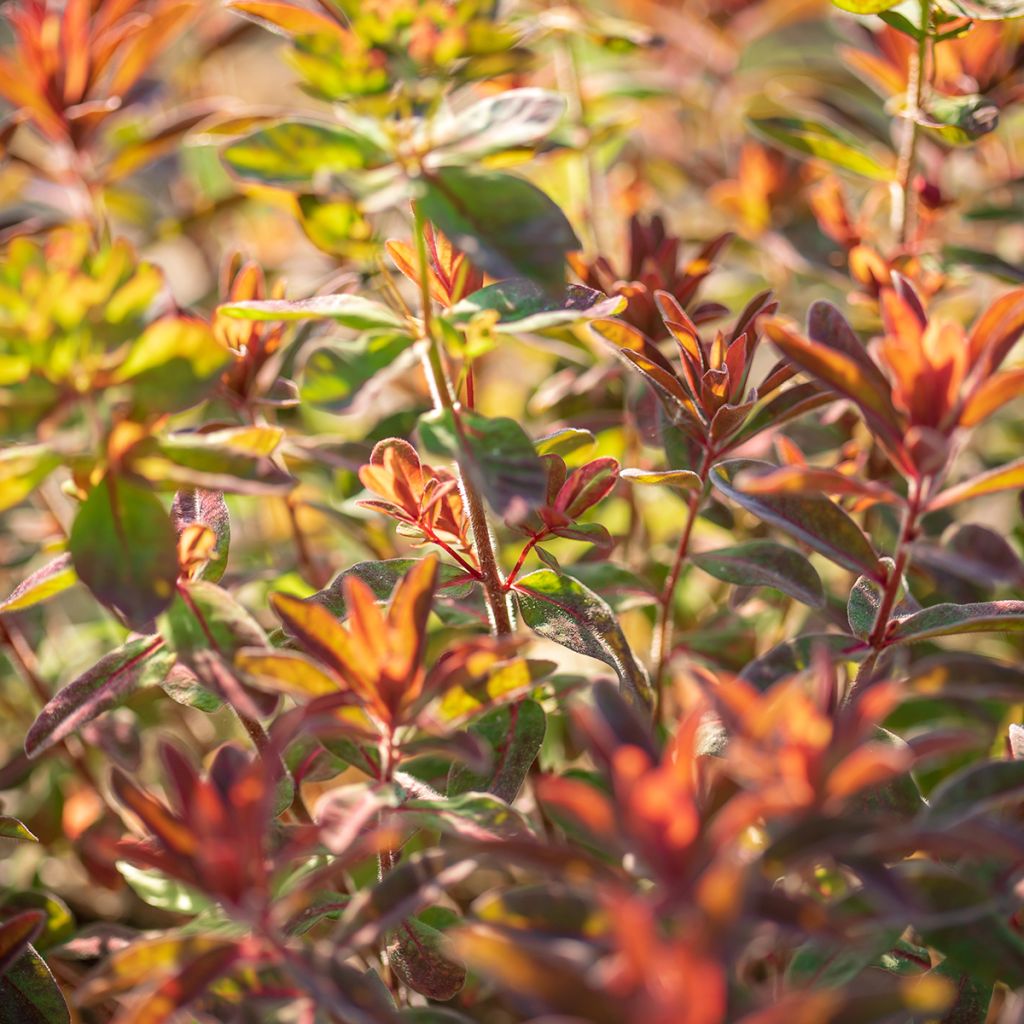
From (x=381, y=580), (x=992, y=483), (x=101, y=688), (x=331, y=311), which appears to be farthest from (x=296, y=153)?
(x=992, y=483)

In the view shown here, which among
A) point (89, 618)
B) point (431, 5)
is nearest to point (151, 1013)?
point (431, 5)

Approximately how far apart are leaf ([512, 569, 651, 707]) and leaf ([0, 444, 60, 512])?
1.34 feet

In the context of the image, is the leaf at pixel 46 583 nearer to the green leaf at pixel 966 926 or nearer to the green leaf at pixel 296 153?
the green leaf at pixel 296 153

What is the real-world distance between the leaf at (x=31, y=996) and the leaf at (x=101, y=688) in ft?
0.71

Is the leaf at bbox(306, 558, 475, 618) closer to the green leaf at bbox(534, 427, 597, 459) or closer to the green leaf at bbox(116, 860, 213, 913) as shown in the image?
the green leaf at bbox(534, 427, 597, 459)

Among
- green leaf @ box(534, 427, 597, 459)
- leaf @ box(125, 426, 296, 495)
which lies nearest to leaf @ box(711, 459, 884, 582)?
green leaf @ box(534, 427, 597, 459)

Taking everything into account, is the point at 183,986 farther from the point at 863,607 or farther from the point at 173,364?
the point at 863,607

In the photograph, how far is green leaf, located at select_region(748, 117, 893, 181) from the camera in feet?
4.34

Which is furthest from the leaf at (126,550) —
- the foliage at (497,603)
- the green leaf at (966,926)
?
the green leaf at (966,926)

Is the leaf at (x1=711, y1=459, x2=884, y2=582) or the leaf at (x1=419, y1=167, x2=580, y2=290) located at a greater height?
the leaf at (x1=419, y1=167, x2=580, y2=290)

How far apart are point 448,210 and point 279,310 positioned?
0.17 m

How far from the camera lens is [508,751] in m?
0.96

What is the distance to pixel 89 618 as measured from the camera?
2391 mm

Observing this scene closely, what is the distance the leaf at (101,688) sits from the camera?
90cm
